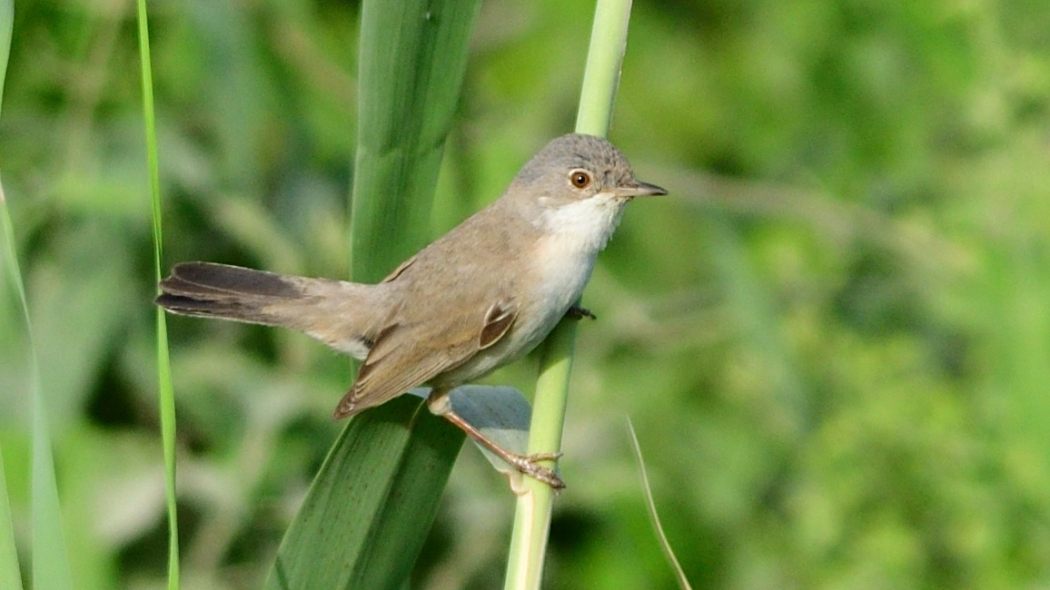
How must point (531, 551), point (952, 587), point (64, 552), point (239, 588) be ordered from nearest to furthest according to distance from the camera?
point (64, 552), point (531, 551), point (239, 588), point (952, 587)

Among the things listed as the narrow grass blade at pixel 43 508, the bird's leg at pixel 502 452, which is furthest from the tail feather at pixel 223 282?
the narrow grass blade at pixel 43 508

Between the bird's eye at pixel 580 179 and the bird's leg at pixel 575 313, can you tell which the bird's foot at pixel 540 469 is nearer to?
the bird's leg at pixel 575 313

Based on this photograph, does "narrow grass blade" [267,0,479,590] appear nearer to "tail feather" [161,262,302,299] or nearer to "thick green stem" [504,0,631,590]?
"thick green stem" [504,0,631,590]

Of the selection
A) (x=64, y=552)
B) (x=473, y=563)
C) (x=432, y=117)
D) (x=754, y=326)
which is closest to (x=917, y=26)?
(x=754, y=326)

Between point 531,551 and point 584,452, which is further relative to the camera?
point 584,452

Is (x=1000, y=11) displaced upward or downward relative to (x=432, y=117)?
upward

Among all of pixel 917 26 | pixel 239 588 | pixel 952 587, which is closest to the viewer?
pixel 239 588

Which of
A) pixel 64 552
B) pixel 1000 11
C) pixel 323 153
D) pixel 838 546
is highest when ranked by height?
pixel 1000 11

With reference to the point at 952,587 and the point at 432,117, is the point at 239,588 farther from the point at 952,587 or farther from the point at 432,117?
the point at 952,587
